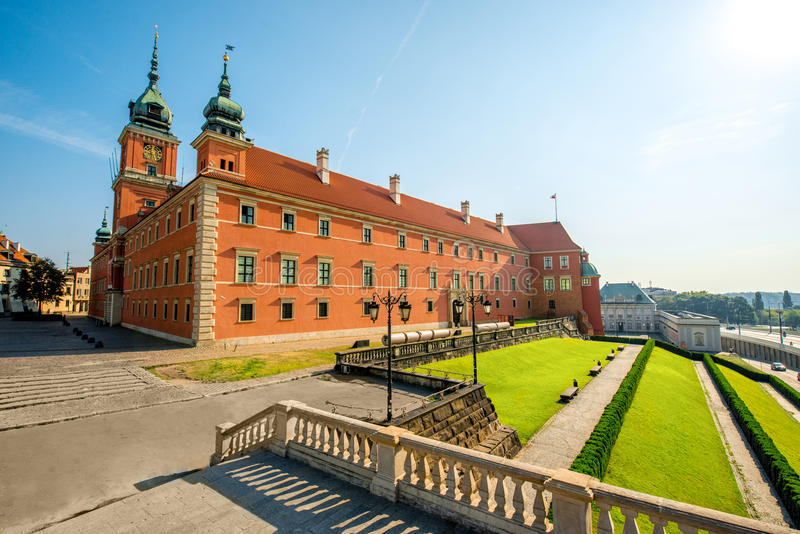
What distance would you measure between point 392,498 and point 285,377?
11.5 meters

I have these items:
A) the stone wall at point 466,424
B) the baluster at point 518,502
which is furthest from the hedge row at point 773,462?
the baluster at point 518,502

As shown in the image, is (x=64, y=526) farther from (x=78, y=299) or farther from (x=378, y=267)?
(x=78, y=299)

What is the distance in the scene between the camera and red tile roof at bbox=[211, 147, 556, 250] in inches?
1084

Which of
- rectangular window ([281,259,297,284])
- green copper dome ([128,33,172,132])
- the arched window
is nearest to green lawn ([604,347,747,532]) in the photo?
rectangular window ([281,259,297,284])

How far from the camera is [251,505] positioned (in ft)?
19.5

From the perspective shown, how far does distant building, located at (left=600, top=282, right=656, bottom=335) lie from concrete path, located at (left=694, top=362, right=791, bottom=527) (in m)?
80.1

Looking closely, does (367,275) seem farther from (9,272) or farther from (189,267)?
(9,272)

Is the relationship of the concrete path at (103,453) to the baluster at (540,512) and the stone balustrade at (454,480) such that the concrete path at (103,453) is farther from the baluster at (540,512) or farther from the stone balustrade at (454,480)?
the baluster at (540,512)

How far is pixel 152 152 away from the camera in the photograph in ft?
148

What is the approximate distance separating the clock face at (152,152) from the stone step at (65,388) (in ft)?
132

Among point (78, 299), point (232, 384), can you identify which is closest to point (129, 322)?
point (232, 384)

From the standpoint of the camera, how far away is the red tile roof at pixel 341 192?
27.5m

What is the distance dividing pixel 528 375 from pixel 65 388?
23.1 meters

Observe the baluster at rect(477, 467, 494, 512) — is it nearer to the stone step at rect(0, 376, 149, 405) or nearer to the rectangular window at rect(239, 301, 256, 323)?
the stone step at rect(0, 376, 149, 405)
